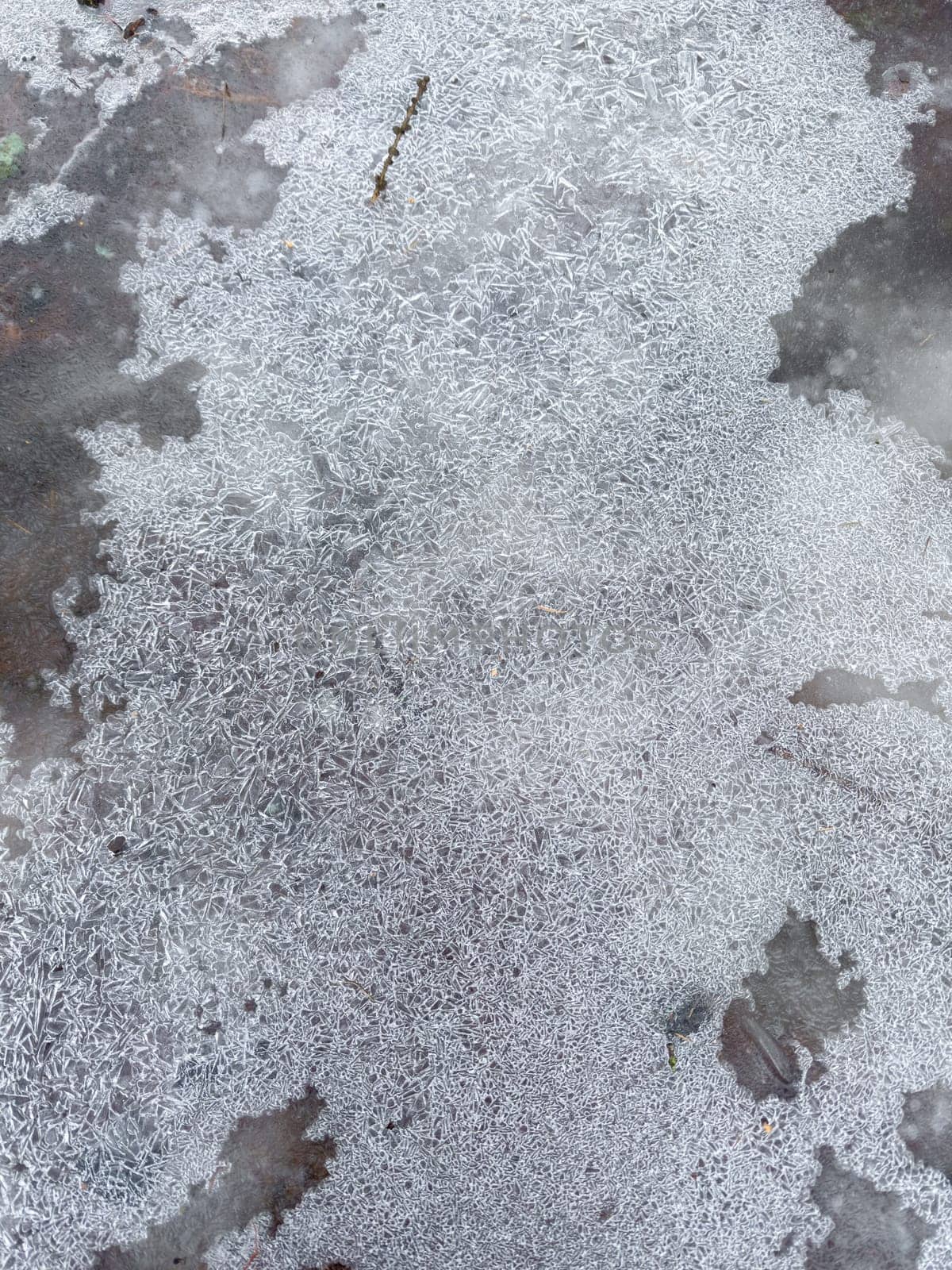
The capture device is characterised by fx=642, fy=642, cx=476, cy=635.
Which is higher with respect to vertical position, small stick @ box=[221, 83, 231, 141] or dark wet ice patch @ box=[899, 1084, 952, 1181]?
A: small stick @ box=[221, 83, 231, 141]

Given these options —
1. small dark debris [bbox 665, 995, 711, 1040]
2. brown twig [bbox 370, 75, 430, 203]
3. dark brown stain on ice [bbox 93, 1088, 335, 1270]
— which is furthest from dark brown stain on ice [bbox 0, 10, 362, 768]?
small dark debris [bbox 665, 995, 711, 1040]

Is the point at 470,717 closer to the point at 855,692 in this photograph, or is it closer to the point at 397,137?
the point at 855,692

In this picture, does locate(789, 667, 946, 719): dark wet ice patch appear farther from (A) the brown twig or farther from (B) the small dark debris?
(A) the brown twig

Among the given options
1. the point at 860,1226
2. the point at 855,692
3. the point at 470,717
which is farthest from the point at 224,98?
the point at 860,1226

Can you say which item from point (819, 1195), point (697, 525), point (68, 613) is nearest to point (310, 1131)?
point (819, 1195)

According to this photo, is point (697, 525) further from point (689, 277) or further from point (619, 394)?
point (689, 277)
